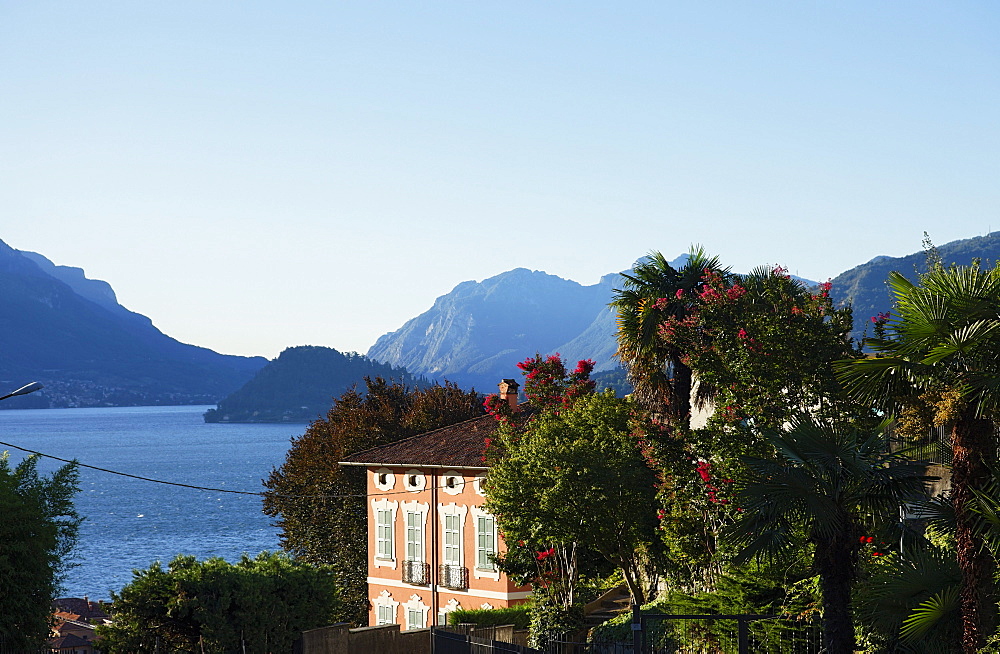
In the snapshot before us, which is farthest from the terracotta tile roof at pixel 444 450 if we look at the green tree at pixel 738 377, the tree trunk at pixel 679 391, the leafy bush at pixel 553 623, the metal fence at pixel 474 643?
the green tree at pixel 738 377

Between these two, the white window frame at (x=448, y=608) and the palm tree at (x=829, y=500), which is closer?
the palm tree at (x=829, y=500)

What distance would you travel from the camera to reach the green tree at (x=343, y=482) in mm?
50250

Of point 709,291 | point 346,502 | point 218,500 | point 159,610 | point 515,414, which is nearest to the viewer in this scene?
point 709,291

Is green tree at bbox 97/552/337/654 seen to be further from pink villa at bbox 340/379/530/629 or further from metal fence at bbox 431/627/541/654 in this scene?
pink villa at bbox 340/379/530/629

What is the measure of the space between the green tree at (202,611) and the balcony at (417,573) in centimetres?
1271

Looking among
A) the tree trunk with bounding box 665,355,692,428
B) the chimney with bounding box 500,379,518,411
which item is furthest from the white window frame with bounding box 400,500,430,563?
the tree trunk with bounding box 665,355,692,428

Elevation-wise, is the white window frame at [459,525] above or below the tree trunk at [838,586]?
below

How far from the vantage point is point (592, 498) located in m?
→ 26.6

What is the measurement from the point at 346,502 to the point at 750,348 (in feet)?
104

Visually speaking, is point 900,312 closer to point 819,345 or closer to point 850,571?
point 850,571

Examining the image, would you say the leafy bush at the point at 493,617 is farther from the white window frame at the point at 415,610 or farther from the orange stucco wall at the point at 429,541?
the white window frame at the point at 415,610

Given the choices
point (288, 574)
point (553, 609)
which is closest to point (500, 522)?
point (553, 609)

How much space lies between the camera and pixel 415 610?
40.4 metres

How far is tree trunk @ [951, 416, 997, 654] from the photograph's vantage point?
13.4m
